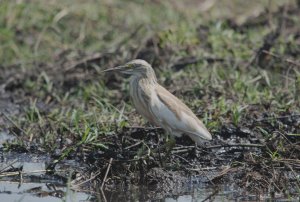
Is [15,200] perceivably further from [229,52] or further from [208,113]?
[229,52]

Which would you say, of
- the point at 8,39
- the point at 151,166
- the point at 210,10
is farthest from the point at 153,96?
the point at 210,10

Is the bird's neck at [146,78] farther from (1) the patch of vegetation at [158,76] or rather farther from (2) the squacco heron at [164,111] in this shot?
(1) the patch of vegetation at [158,76]

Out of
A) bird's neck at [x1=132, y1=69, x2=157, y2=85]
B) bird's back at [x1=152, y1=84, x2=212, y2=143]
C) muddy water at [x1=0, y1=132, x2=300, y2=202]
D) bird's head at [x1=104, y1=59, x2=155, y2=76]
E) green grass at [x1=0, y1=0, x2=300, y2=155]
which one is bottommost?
muddy water at [x1=0, y1=132, x2=300, y2=202]

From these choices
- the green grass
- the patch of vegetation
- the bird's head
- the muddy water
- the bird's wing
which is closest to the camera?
the muddy water

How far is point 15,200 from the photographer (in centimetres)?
659

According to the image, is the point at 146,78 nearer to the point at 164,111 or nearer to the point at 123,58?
the point at 164,111

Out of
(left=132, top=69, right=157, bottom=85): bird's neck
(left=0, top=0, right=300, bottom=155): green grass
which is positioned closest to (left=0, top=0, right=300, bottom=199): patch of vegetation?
(left=0, top=0, right=300, bottom=155): green grass

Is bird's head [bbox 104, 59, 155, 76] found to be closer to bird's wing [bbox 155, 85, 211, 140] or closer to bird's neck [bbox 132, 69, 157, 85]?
bird's neck [bbox 132, 69, 157, 85]

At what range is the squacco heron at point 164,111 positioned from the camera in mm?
7195

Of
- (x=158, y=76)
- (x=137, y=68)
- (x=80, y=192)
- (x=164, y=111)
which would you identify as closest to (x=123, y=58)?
(x=158, y=76)

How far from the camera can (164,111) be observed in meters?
7.20

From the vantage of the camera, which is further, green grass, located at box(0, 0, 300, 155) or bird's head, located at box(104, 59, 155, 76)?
green grass, located at box(0, 0, 300, 155)

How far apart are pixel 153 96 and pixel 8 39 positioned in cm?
468

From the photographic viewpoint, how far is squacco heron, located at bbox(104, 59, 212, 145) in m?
7.20
